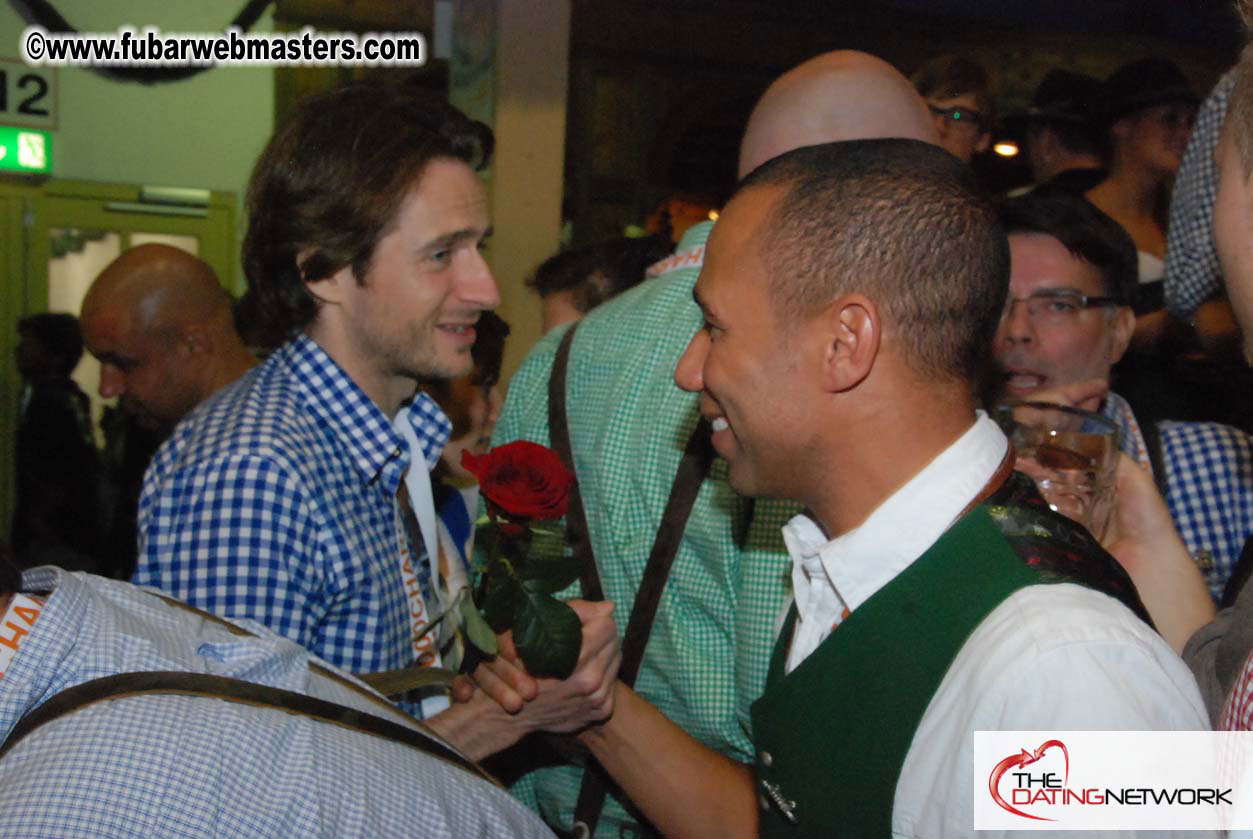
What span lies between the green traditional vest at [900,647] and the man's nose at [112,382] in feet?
12.6

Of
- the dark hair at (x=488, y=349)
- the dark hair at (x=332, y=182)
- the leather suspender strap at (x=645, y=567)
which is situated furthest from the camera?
the dark hair at (x=488, y=349)

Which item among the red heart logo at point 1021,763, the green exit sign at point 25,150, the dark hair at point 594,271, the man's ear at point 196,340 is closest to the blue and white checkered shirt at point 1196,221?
the red heart logo at point 1021,763

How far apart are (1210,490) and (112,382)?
397 centimetres

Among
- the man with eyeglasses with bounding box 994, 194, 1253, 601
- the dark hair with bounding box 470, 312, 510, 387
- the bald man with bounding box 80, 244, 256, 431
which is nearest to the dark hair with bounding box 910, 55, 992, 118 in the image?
the man with eyeglasses with bounding box 994, 194, 1253, 601

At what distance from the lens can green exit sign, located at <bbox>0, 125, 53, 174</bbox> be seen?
708 cm

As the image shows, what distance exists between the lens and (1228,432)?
2703mm

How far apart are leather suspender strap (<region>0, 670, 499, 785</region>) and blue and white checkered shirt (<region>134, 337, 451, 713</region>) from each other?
2.07 ft

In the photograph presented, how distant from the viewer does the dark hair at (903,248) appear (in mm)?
1445

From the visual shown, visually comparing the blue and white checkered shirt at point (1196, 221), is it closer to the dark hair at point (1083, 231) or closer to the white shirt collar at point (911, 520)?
the dark hair at point (1083, 231)

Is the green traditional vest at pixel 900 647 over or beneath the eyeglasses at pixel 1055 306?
beneath

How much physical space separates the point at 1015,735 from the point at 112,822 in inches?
36.6

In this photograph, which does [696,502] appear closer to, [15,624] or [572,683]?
[572,683]

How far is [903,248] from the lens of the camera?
1443 mm

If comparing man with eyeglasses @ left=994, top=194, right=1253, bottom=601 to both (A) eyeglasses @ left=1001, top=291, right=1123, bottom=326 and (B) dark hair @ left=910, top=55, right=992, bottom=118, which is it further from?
(B) dark hair @ left=910, top=55, right=992, bottom=118
